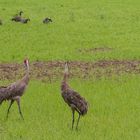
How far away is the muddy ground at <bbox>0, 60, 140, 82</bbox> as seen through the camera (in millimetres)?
20914

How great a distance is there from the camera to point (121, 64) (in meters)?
22.8

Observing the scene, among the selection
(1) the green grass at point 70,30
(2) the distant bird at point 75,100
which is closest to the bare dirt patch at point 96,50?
(1) the green grass at point 70,30

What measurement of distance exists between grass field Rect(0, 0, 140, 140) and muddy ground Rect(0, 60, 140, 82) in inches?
21.0

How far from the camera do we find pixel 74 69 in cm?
2191

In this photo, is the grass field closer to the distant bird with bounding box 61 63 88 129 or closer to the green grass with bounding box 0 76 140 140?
the green grass with bounding box 0 76 140 140

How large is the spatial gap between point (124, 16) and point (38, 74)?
51.7 feet

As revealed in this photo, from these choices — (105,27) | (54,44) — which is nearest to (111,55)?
(54,44)

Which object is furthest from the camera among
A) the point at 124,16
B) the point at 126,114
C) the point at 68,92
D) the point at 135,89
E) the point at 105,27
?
the point at 124,16

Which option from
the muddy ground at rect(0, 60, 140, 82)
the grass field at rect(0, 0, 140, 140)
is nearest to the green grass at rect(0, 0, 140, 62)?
the grass field at rect(0, 0, 140, 140)

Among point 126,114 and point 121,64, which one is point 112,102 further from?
point 121,64

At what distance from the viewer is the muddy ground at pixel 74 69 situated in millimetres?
20914

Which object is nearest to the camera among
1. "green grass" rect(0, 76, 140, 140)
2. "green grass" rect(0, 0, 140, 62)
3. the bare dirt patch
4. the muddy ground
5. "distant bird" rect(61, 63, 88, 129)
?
"distant bird" rect(61, 63, 88, 129)

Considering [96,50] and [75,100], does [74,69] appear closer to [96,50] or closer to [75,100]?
[96,50]

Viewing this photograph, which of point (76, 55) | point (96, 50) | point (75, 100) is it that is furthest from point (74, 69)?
point (75, 100)
